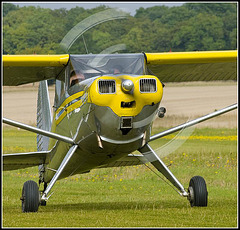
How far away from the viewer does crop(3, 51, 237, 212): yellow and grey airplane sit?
9.48 metres

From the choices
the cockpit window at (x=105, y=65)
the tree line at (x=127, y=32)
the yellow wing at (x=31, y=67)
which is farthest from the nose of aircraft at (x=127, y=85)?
the yellow wing at (x=31, y=67)

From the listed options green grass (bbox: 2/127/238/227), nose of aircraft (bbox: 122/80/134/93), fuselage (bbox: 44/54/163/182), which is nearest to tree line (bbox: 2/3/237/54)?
fuselage (bbox: 44/54/163/182)

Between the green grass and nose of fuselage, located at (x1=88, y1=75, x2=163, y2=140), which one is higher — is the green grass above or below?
below

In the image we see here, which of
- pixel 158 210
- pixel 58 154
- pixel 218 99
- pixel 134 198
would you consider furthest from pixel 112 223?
pixel 218 99

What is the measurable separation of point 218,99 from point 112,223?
41.5 meters

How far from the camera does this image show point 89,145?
10.6 meters

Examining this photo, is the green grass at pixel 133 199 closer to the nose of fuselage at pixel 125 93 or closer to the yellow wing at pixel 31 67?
the nose of fuselage at pixel 125 93

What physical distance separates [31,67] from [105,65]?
6.81ft

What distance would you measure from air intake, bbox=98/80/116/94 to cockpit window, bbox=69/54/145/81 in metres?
1.10

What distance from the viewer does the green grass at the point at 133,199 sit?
970 cm

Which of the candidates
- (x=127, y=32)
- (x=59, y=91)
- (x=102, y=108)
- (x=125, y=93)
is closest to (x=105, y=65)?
(x=102, y=108)

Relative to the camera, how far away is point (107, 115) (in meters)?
9.62

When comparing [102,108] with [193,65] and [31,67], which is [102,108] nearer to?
[31,67]

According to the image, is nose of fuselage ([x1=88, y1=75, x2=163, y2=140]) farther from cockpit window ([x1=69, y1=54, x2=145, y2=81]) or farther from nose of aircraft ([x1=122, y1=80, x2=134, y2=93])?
cockpit window ([x1=69, y1=54, x2=145, y2=81])
